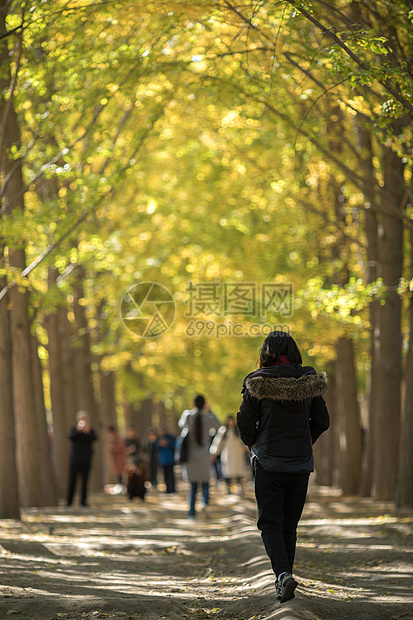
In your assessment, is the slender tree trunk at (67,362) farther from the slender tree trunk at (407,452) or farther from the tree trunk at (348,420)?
the slender tree trunk at (407,452)

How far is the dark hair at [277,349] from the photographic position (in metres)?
6.47

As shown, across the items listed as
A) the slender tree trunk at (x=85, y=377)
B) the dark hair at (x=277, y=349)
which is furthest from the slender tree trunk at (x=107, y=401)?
the dark hair at (x=277, y=349)

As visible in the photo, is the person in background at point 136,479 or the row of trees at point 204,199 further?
the person in background at point 136,479

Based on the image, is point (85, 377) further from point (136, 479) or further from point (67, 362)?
point (136, 479)

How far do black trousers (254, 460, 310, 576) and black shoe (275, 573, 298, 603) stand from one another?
8 cm

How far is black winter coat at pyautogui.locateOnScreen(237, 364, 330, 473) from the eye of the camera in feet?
20.5

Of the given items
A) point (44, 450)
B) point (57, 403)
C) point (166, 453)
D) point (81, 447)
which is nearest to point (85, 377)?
point (166, 453)

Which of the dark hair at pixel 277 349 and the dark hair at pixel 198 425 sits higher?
the dark hair at pixel 277 349

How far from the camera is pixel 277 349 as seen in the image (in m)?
6.48

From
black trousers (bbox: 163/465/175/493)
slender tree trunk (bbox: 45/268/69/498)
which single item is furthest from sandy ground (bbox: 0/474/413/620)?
black trousers (bbox: 163/465/175/493)

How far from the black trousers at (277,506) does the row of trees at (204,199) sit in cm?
436

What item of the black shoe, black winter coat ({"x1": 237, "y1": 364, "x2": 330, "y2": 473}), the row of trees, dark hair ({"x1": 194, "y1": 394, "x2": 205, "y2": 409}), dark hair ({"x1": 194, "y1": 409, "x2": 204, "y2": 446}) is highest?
the row of trees

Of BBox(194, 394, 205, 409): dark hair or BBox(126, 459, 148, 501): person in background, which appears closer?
BBox(194, 394, 205, 409): dark hair

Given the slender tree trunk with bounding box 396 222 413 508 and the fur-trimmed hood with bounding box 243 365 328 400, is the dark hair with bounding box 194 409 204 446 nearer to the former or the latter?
the slender tree trunk with bounding box 396 222 413 508
